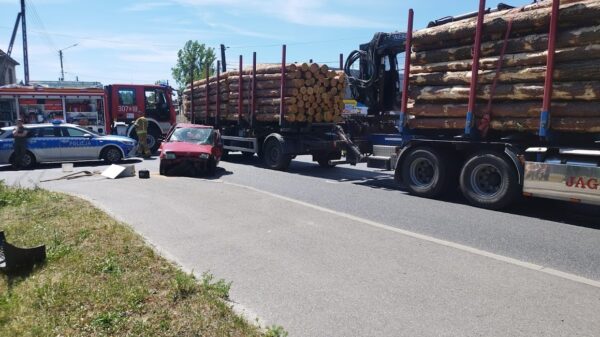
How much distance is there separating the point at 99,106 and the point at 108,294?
18.0 meters

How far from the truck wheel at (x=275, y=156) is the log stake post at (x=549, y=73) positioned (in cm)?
765

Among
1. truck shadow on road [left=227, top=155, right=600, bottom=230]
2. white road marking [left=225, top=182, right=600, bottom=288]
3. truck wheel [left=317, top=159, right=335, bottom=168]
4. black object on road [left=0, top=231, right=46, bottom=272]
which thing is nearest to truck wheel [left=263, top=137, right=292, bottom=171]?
truck shadow on road [left=227, top=155, right=600, bottom=230]

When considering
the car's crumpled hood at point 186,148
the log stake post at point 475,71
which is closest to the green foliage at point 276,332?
the log stake post at point 475,71

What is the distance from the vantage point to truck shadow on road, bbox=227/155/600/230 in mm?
7973

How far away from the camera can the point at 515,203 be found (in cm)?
859

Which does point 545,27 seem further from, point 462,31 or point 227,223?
point 227,223

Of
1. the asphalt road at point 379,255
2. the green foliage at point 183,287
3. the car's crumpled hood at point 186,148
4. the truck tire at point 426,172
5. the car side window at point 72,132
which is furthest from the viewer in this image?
the car side window at point 72,132

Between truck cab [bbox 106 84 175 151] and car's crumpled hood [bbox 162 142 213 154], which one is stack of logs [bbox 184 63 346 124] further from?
truck cab [bbox 106 84 175 151]

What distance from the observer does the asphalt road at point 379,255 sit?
400 cm

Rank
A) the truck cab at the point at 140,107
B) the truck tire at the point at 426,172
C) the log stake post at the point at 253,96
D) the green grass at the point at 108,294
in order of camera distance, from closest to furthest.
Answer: the green grass at the point at 108,294, the truck tire at the point at 426,172, the log stake post at the point at 253,96, the truck cab at the point at 140,107

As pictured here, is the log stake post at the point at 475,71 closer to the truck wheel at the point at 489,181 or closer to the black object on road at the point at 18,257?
the truck wheel at the point at 489,181

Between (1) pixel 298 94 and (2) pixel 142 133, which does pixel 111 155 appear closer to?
(2) pixel 142 133

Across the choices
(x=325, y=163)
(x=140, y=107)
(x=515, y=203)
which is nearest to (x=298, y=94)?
(x=325, y=163)

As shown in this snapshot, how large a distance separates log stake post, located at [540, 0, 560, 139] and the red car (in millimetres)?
8328
